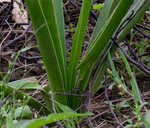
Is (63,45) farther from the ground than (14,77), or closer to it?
farther from the ground

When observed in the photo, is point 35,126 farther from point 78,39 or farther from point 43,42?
point 78,39

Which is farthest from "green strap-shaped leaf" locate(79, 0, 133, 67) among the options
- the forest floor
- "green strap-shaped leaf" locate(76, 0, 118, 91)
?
the forest floor

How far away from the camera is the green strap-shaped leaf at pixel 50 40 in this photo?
861mm

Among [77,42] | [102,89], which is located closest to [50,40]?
[77,42]

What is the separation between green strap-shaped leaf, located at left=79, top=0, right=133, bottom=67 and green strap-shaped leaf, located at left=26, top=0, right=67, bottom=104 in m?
0.09

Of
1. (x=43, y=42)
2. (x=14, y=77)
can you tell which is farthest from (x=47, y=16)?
(x=14, y=77)

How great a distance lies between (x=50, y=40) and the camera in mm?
911

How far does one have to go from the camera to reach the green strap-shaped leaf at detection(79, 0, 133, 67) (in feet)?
2.86

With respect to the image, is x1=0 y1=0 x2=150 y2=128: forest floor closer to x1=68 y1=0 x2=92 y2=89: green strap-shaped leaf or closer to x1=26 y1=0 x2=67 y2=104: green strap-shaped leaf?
x1=26 y1=0 x2=67 y2=104: green strap-shaped leaf

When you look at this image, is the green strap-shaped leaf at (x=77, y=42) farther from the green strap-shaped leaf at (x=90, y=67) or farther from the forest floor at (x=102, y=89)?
the forest floor at (x=102, y=89)

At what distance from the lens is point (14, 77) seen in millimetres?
1550

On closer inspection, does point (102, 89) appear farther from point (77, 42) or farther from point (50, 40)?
point (50, 40)

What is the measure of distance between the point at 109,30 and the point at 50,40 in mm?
203

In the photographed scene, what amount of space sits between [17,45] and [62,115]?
43.6 inches
